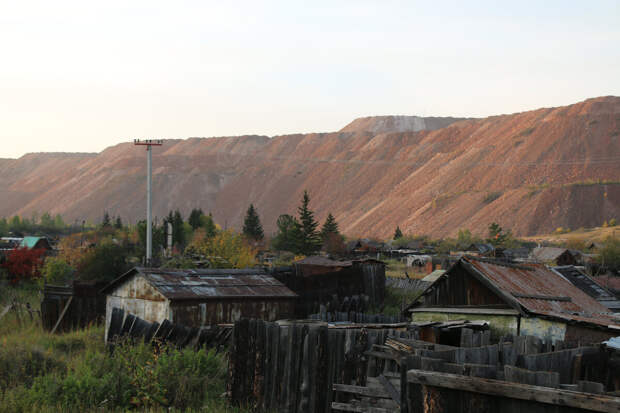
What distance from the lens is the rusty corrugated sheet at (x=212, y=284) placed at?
16453 millimetres

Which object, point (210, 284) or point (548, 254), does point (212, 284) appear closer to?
point (210, 284)

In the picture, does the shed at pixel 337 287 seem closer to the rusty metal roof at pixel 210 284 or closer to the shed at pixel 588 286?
the rusty metal roof at pixel 210 284

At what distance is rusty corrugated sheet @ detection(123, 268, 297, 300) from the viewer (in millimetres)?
16453

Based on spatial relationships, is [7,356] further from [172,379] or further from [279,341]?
[279,341]

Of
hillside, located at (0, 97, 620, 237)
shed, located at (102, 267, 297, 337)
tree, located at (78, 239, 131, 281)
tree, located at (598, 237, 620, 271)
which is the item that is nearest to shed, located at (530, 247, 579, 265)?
tree, located at (598, 237, 620, 271)

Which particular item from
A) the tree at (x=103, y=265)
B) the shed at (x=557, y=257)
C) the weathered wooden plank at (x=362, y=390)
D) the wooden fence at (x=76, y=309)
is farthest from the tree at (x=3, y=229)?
the weathered wooden plank at (x=362, y=390)

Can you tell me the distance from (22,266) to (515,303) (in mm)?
24819

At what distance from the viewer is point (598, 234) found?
83.0 metres

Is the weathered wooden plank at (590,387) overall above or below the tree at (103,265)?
above

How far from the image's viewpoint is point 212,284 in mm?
17359

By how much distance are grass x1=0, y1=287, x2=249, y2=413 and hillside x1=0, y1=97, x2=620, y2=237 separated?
3518 inches

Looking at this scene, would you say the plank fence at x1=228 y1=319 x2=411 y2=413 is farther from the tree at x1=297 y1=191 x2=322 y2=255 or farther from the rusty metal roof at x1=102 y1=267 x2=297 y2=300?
the tree at x1=297 y1=191 x2=322 y2=255

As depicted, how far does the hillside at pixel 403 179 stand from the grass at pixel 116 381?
293ft

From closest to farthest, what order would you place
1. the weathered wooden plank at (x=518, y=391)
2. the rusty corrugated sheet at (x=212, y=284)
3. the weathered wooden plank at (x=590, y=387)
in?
the weathered wooden plank at (x=518, y=391) → the weathered wooden plank at (x=590, y=387) → the rusty corrugated sheet at (x=212, y=284)
